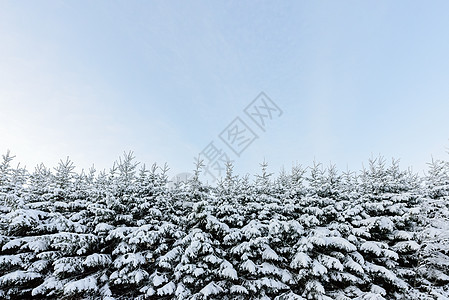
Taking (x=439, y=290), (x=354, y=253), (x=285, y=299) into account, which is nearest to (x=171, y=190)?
(x=285, y=299)

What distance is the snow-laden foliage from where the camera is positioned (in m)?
11.8

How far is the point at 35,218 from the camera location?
1222cm

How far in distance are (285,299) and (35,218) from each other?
13.1 metres

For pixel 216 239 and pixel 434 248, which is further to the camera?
pixel 216 239

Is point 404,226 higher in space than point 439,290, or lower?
higher

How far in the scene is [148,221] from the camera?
1338 centimetres

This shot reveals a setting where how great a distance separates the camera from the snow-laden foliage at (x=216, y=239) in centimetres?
1184

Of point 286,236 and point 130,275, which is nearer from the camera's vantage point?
point 130,275

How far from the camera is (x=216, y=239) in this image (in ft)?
44.1

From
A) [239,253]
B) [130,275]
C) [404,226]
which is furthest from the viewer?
[404,226]

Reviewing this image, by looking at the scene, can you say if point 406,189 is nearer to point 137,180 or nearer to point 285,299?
point 285,299

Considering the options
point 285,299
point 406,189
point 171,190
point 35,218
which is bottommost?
point 285,299

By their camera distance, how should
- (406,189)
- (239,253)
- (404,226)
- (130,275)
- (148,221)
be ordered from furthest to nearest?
(406,189), (404,226), (148,221), (239,253), (130,275)

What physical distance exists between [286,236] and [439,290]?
7.90 metres
